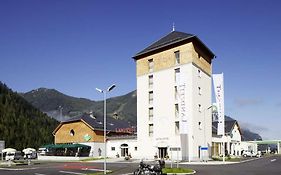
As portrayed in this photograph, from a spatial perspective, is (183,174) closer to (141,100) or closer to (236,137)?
(141,100)

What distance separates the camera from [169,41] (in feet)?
225

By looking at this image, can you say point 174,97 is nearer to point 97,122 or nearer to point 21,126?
point 97,122

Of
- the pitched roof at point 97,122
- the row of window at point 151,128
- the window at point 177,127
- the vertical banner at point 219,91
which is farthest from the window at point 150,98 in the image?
the pitched roof at point 97,122

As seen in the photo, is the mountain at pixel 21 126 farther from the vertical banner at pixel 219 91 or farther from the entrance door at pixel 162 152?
the vertical banner at pixel 219 91

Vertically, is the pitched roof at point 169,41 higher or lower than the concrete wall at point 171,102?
higher

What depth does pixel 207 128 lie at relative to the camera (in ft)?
231

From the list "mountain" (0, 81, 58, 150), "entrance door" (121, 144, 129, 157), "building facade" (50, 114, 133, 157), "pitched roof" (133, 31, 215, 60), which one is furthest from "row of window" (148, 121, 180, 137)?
"mountain" (0, 81, 58, 150)

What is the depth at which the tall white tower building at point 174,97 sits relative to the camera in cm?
6406

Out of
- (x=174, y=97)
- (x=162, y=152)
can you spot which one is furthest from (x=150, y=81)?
(x=162, y=152)

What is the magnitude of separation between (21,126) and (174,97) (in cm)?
8194

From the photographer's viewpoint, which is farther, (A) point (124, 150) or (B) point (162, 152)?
(A) point (124, 150)

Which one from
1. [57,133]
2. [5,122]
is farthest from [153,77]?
[5,122]

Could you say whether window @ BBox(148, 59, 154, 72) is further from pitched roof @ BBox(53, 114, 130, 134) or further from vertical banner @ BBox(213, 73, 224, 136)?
pitched roof @ BBox(53, 114, 130, 134)

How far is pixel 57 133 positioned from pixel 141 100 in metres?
29.4
